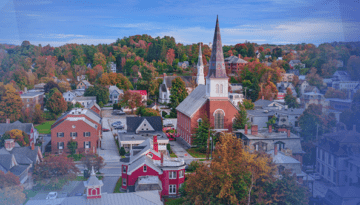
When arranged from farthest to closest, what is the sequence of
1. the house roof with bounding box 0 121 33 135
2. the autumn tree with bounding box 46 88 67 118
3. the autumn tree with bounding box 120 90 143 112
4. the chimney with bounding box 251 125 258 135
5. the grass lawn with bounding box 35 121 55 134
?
the autumn tree with bounding box 120 90 143 112
the autumn tree with bounding box 46 88 67 118
the grass lawn with bounding box 35 121 55 134
the house roof with bounding box 0 121 33 135
the chimney with bounding box 251 125 258 135

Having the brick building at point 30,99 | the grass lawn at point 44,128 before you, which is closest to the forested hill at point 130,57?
the brick building at point 30,99

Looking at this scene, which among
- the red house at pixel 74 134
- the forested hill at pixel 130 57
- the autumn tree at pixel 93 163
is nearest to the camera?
the autumn tree at pixel 93 163

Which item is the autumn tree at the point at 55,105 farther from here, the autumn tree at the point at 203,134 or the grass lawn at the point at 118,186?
the grass lawn at the point at 118,186

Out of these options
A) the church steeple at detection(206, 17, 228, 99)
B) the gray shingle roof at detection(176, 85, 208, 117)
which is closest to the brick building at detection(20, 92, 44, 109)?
the gray shingle roof at detection(176, 85, 208, 117)

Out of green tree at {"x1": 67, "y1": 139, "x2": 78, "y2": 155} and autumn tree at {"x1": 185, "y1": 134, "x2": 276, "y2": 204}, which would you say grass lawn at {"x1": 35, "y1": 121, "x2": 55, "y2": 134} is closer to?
green tree at {"x1": 67, "y1": 139, "x2": 78, "y2": 155}

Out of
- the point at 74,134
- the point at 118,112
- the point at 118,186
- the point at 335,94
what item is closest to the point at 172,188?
the point at 118,186

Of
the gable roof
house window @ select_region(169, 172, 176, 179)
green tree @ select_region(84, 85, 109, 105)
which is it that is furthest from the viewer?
green tree @ select_region(84, 85, 109, 105)
